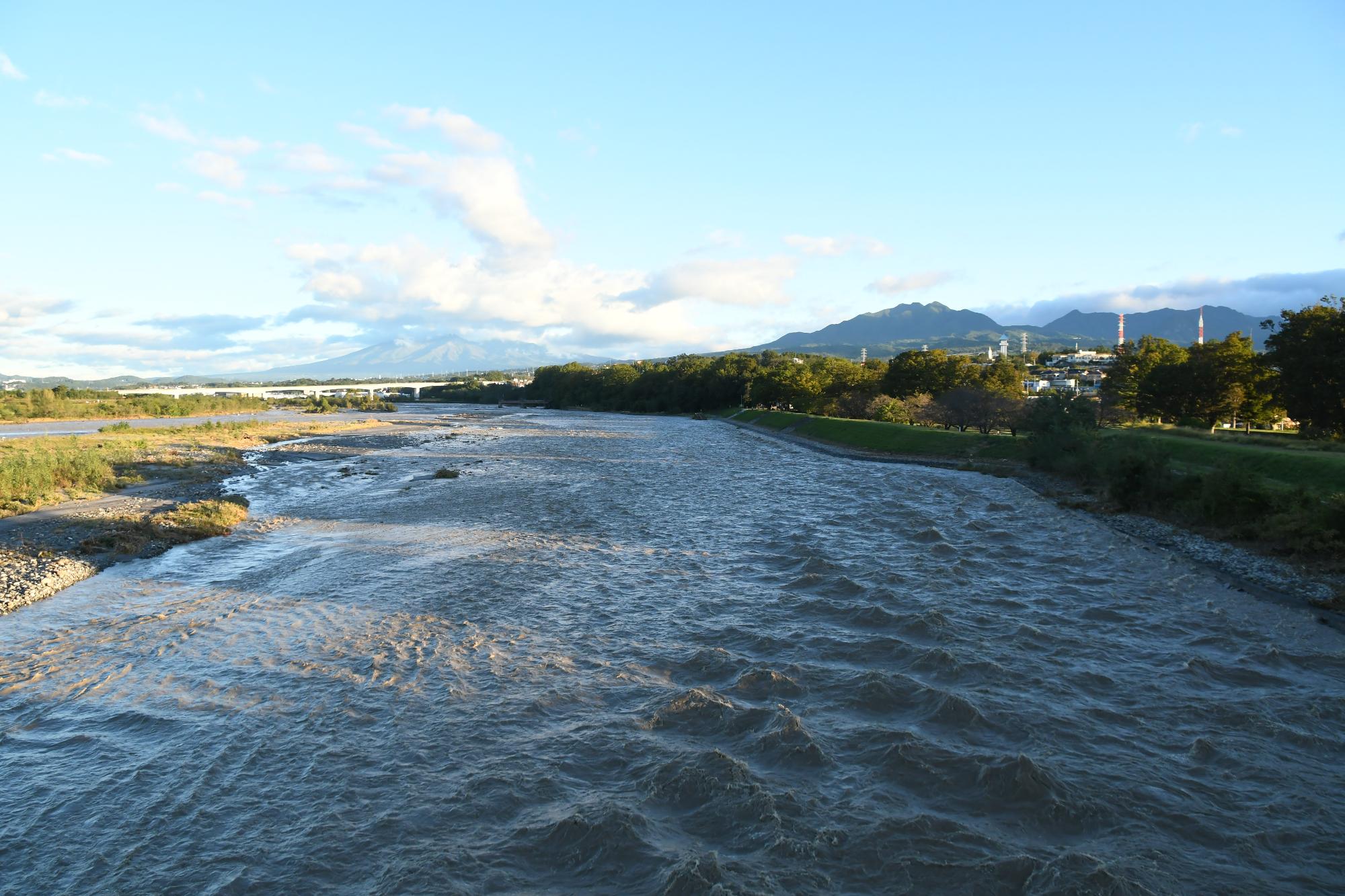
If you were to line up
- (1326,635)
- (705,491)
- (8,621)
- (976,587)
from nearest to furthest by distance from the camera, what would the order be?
1. (1326,635)
2. (8,621)
3. (976,587)
4. (705,491)

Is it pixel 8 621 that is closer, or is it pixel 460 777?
pixel 460 777

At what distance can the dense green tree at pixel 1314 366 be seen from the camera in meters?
37.1

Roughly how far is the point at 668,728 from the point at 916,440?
4866cm

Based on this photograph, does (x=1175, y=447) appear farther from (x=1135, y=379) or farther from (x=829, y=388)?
(x=829, y=388)

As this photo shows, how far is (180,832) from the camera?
8148mm

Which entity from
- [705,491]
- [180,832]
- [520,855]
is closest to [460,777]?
[520,855]

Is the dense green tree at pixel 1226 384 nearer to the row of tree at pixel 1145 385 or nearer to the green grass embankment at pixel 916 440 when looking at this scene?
the row of tree at pixel 1145 385

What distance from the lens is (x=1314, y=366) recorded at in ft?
125

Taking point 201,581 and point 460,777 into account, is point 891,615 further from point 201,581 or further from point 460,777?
point 201,581

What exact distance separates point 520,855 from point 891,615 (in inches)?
408

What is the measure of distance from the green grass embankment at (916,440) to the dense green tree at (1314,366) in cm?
1404

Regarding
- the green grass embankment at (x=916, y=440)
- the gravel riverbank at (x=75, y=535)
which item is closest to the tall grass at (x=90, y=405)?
the gravel riverbank at (x=75, y=535)

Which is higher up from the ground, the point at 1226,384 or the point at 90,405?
the point at 1226,384

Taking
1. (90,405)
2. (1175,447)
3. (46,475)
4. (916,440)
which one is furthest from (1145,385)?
(90,405)
